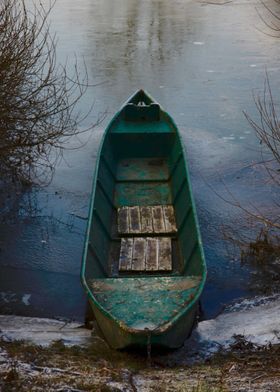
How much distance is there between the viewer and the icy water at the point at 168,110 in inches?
295

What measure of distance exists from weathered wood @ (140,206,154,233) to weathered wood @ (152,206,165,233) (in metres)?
0.05

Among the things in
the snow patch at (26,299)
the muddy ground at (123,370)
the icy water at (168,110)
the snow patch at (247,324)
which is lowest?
the icy water at (168,110)

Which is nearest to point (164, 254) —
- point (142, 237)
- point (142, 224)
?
point (142, 237)

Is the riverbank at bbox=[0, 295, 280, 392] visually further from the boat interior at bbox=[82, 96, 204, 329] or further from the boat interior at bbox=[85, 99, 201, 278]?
the boat interior at bbox=[85, 99, 201, 278]

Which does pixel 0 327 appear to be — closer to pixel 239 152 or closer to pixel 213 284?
pixel 213 284

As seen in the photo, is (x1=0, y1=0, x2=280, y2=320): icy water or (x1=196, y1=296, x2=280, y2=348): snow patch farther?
(x1=0, y1=0, x2=280, y2=320): icy water

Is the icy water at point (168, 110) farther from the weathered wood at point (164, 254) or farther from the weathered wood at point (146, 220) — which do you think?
the weathered wood at point (146, 220)

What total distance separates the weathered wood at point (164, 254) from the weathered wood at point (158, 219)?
0.57 ft

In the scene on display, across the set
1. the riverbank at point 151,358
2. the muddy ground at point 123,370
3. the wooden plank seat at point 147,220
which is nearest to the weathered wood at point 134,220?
the wooden plank seat at point 147,220

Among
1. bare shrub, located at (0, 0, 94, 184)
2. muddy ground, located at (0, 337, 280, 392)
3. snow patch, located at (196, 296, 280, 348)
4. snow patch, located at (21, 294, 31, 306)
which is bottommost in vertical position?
snow patch, located at (21, 294, 31, 306)

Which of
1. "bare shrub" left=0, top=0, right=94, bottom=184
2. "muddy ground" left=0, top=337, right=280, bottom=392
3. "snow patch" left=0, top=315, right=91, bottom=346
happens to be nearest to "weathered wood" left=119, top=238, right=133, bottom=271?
"snow patch" left=0, top=315, right=91, bottom=346

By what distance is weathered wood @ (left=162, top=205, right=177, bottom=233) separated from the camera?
25.8ft

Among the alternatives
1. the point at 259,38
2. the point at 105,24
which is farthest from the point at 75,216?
the point at 105,24

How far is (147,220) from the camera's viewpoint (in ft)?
26.4
